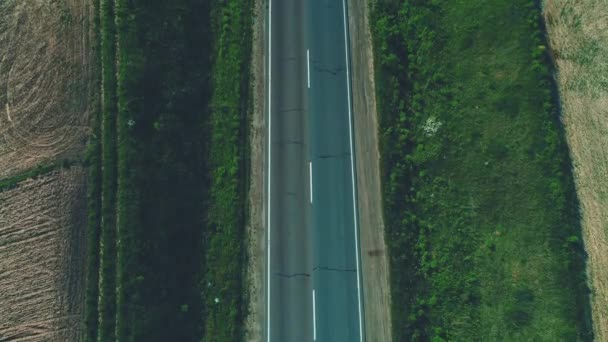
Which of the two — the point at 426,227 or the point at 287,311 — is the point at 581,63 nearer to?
the point at 426,227

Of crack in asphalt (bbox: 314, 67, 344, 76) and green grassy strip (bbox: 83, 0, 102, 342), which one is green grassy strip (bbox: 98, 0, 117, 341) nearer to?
green grassy strip (bbox: 83, 0, 102, 342)

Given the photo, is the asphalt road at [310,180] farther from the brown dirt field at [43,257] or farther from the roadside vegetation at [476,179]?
the brown dirt field at [43,257]

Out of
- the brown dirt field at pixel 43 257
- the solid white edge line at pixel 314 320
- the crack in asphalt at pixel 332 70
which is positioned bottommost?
the solid white edge line at pixel 314 320

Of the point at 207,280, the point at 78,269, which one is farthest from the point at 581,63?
the point at 78,269

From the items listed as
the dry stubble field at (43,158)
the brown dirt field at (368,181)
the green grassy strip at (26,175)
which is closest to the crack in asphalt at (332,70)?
the brown dirt field at (368,181)

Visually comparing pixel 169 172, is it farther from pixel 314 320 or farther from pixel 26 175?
pixel 314 320

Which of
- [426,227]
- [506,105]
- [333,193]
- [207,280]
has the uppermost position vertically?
[506,105]
